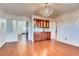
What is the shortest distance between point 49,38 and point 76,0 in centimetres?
772

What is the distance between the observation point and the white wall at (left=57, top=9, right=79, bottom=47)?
580 centimetres

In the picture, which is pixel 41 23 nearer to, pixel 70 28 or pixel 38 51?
pixel 70 28

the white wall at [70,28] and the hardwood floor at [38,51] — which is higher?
the white wall at [70,28]

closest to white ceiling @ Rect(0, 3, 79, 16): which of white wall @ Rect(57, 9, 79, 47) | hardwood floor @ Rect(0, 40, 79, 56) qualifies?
white wall @ Rect(57, 9, 79, 47)

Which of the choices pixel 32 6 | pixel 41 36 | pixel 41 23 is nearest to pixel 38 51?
pixel 32 6

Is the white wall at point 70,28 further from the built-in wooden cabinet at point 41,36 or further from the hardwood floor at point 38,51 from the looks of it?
the built-in wooden cabinet at point 41,36

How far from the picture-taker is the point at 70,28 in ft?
21.0

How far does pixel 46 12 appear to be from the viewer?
161 inches

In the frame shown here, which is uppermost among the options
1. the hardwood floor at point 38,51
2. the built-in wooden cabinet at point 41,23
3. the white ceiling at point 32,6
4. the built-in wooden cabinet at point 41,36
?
the white ceiling at point 32,6

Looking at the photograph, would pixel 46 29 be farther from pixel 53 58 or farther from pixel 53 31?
pixel 53 58

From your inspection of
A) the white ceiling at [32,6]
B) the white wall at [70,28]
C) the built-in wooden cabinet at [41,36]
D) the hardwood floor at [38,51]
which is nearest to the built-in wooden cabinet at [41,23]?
the built-in wooden cabinet at [41,36]

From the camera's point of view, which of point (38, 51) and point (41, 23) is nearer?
point (38, 51)

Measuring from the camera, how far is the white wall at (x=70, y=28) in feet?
19.0

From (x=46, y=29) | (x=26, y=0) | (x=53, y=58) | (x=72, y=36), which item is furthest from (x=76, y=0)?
(x=46, y=29)
